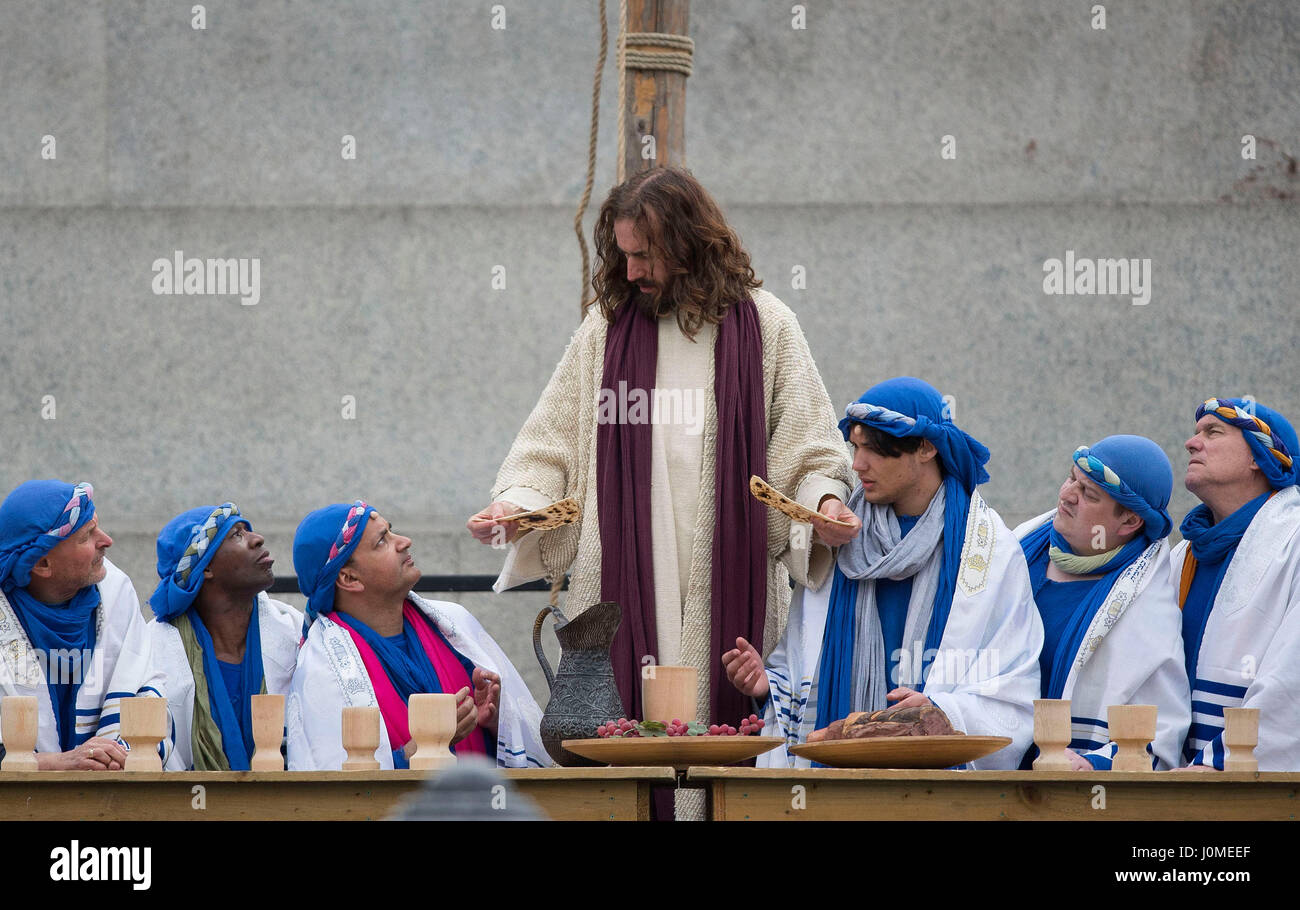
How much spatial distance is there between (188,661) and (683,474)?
125cm

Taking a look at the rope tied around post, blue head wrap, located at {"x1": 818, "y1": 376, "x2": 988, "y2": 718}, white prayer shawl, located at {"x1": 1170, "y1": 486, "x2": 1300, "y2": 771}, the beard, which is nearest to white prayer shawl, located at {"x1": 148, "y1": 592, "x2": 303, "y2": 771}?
the beard

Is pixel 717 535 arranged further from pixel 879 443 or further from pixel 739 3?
pixel 739 3

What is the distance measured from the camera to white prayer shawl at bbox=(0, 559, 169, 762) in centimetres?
385

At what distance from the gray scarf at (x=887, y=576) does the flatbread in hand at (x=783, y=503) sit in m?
0.10

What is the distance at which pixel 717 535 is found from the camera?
158 inches

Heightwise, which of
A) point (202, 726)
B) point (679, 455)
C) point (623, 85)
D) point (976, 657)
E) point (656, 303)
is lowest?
point (202, 726)

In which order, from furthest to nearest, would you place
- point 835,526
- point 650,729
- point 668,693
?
point 835,526 → point 668,693 → point 650,729

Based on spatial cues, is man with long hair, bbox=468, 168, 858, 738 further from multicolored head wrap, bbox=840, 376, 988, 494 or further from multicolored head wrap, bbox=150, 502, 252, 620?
multicolored head wrap, bbox=150, 502, 252, 620

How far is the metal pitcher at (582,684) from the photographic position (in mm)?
3432

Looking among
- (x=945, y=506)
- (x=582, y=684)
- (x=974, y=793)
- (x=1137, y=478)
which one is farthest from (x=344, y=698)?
(x=1137, y=478)

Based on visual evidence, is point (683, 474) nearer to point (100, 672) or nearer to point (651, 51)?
point (651, 51)

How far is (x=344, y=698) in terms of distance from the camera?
3775mm
